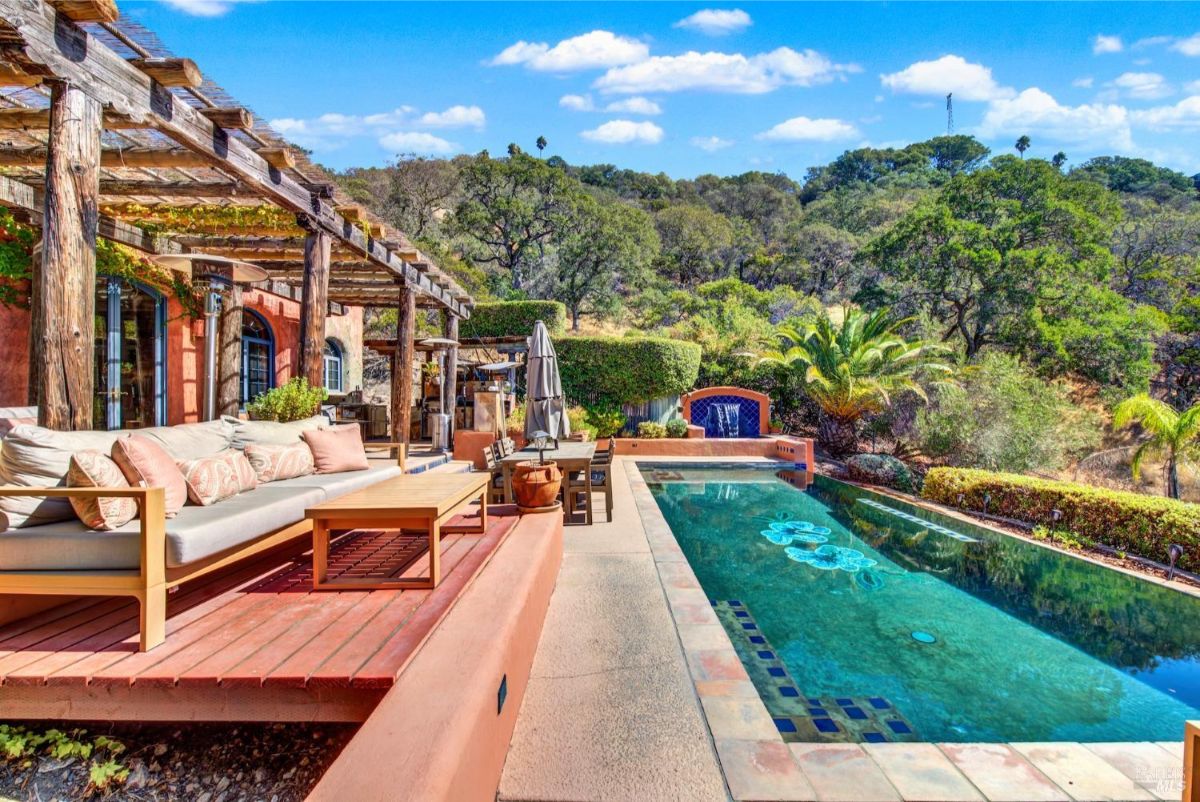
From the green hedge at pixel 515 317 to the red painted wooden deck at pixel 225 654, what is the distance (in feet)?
52.1

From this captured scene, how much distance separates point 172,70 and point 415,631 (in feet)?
14.1

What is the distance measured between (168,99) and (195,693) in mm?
4343

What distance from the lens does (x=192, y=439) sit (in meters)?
3.87

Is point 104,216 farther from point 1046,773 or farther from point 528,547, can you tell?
point 1046,773

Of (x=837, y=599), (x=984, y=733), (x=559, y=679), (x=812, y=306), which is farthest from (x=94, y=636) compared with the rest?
(x=812, y=306)

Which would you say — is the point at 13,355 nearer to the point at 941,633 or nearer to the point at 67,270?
the point at 67,270

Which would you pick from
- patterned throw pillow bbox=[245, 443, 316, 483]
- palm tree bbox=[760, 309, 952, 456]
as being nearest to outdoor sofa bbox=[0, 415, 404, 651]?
patterned throw pillow bbox=[245, 443, 316, 483]

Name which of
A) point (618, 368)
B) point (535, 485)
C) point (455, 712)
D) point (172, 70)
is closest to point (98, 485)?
point (455, 712)

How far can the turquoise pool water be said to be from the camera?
3520mm

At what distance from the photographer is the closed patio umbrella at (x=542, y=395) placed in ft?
24.6

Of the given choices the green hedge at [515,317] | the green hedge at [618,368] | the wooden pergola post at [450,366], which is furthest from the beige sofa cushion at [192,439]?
the green hedge at [515,317]

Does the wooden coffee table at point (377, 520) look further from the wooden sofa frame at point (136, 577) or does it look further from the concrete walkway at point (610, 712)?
the concrete walkway at point (610, 712)

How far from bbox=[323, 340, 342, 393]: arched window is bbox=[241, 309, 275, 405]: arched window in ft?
5.70

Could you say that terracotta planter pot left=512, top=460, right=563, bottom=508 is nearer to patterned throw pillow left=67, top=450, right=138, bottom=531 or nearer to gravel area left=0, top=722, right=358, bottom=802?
gravel area left=0, top=722, right=358, bottom=802
